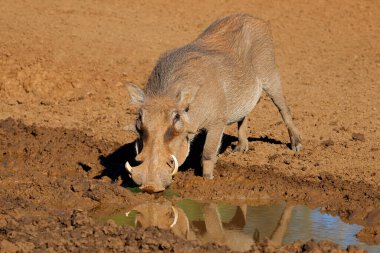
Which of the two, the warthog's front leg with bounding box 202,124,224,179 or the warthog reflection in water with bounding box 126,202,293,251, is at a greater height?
the warthog's front leg with bounding box 202,124,224,179

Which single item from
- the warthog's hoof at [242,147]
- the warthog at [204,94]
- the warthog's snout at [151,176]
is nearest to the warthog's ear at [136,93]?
the warthog at [204,94]

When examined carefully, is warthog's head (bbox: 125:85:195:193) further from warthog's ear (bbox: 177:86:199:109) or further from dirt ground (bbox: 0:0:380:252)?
dirt ground (bbox: 0:0:380:252)

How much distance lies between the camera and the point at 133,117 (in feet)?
32.3

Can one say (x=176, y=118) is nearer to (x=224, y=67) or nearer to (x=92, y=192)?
(x=92, y=192)

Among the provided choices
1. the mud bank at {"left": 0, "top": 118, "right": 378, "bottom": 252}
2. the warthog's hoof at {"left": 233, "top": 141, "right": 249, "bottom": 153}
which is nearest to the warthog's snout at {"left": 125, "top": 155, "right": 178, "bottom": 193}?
the mud bank at {"left": 0, "top": 118, "right": 378, "bottom": 252}

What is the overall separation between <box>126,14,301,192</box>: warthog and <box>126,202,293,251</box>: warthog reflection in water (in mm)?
361

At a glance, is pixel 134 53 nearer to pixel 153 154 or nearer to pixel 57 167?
pixel 57 167

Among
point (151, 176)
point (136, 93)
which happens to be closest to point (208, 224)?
point (151, 176)

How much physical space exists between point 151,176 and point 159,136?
34cm

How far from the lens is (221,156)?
836cm

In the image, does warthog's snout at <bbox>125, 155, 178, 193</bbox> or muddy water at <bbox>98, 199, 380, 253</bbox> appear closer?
muddy water at <bbox>98, 199, 380, 253</bbox>

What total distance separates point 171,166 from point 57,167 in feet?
6.49

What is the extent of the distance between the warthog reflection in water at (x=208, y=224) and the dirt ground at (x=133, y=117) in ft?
0.72

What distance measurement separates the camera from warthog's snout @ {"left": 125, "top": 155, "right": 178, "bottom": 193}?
6188 millimetres
